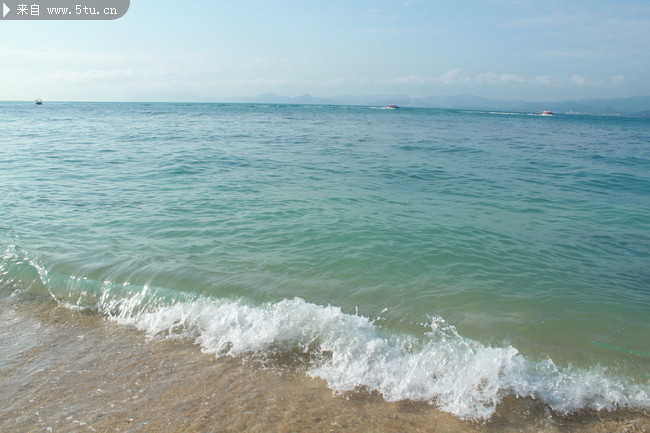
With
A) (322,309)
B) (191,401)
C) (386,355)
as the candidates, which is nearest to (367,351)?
(386,355)

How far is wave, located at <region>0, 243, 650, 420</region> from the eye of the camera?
4.33 metres

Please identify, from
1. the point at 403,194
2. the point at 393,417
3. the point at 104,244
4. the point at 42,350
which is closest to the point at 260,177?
the point at 403,194

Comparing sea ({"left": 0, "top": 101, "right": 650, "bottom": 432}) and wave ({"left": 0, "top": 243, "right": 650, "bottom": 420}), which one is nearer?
sea ({"left": 0, "top": 101, "right": 650, "bottom": 432})

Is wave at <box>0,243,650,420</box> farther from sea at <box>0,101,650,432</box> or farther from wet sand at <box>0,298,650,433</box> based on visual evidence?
wet sand at <box>0,298,650,433</box>

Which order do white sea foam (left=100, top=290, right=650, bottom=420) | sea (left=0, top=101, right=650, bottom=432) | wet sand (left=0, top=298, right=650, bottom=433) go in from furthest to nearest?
white sea foam (left=100, top=290, right=650, bottom=420) < sea (left=0, top=101, right=650, bottom=432) < wet sand (left=0, top=298, right=650, bottom=433)

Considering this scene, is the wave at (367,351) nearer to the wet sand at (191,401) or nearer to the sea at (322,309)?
the sea at (322,309)

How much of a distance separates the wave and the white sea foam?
1 centimetres

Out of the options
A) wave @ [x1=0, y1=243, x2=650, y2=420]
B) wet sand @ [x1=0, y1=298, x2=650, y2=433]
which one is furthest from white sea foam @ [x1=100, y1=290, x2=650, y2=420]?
wet sand @ [x1=0, y1=298, x2=650, y2=433]

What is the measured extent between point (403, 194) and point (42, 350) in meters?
10.2

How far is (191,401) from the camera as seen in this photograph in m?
4.09

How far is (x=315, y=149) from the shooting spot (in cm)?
2403

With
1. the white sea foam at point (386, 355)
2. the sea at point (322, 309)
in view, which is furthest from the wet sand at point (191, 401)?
the white sea foam at point (386, 355)

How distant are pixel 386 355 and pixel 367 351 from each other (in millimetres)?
230

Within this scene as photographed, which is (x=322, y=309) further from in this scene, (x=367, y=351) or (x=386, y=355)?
Result: (x=386, y=355)
